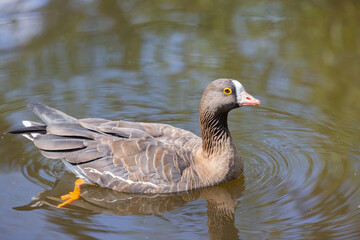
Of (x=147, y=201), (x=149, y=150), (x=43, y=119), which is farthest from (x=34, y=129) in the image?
(x=147, y=201)

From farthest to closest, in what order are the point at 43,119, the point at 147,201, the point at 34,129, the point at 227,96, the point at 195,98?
1. the point at 195,98
2. the point at 43,119
3. the point at 34,129
4. the point at 227,96
5. the point at 147,201

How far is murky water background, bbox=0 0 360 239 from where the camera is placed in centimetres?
648

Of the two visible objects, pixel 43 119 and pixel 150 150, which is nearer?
pixel 150 150

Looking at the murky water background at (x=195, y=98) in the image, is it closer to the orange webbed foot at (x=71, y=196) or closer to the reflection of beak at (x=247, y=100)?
the orange webbed foot at (x=71, y=196)

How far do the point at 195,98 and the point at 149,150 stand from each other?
258cm

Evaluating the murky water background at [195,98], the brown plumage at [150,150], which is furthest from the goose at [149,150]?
the murky water background at [195,98]

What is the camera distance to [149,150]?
7.18 metres

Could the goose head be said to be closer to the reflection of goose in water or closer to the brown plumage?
the brown plumage

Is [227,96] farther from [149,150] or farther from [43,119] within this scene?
[43,119]

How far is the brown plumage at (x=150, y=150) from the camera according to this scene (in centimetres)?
714

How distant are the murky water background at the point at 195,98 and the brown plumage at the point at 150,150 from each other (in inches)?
8.1

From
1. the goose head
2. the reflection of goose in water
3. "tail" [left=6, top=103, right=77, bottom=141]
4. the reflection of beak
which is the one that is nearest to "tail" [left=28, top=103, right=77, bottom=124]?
"tail" [left=6, top=103, right=77, bottom=141]

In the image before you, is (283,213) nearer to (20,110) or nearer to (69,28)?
(20,110)

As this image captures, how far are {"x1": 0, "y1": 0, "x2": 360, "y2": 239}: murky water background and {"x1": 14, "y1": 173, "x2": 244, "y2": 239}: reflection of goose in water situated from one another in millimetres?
25
